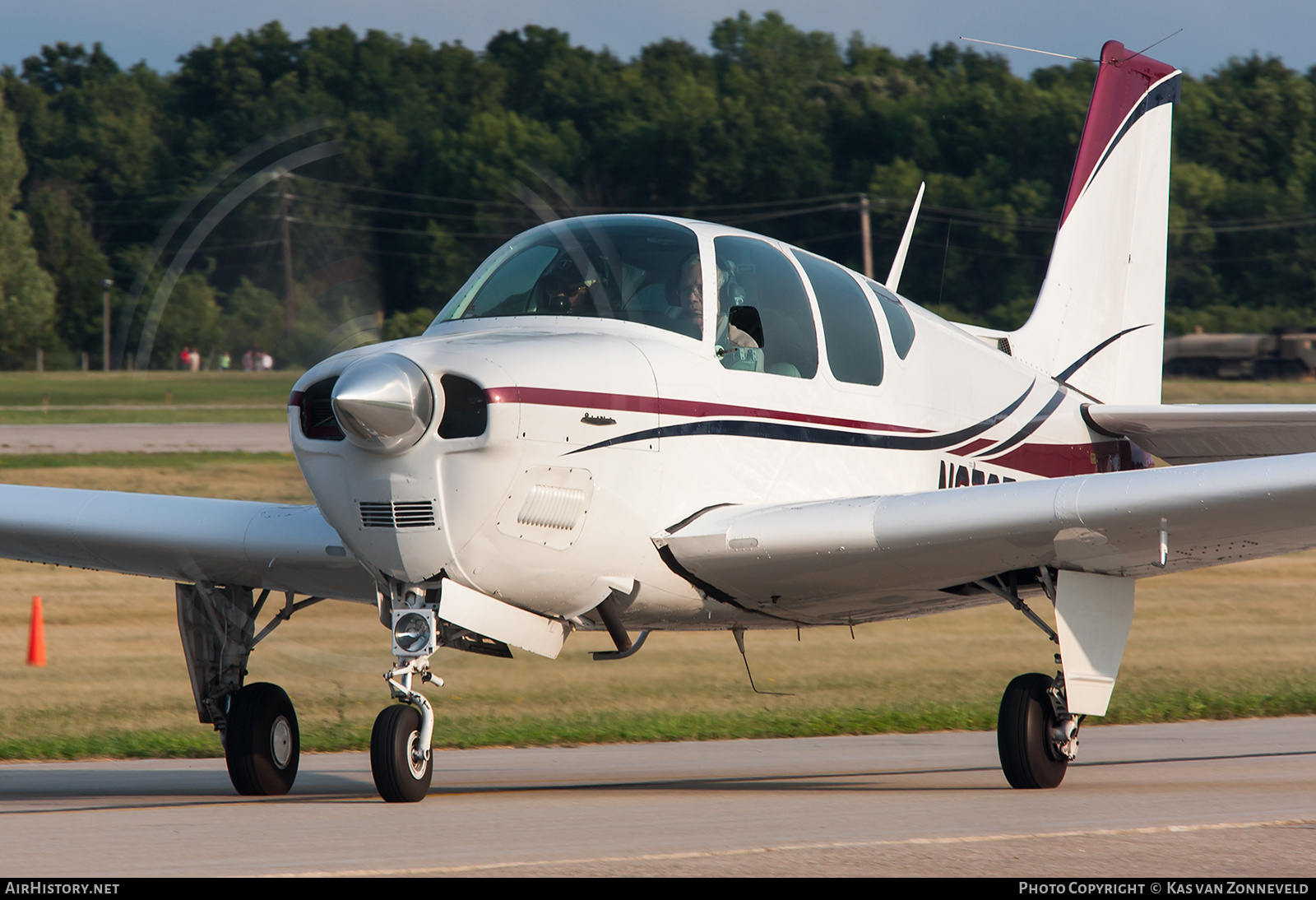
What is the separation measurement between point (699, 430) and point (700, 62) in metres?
71.1

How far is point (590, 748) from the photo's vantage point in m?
10.8

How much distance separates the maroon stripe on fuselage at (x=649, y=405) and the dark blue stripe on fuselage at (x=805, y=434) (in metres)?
0.04

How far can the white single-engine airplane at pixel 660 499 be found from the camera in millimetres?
6492

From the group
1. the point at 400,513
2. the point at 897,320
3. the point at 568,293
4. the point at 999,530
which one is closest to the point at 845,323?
the point at 897,320

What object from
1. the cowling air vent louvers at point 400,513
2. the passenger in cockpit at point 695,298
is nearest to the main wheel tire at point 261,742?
the cowling air vent louvers at point 400,513

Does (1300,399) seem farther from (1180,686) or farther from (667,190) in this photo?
(1180,686)

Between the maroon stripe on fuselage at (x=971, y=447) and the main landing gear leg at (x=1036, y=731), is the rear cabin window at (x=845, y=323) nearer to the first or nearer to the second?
the maroon stripe on fuselage at (x=971, y=447)

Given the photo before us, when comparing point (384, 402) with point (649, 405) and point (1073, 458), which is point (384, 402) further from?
point (1073, 458)

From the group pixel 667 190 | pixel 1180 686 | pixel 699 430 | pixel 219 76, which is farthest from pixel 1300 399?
pixel 699 430

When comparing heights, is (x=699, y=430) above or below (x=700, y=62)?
Answer: below

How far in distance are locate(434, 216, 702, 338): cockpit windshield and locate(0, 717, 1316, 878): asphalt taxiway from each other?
7.69ft

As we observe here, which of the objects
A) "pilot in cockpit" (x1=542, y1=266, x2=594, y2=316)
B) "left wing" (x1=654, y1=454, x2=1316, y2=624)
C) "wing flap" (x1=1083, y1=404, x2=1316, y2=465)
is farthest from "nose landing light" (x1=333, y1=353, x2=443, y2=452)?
"wing flap" (x1=1083, y1=404, x2=1316, y2=465)

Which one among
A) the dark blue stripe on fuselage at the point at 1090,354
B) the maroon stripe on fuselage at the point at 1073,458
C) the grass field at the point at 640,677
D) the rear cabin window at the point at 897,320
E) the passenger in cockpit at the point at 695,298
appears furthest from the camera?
the grass field at the point at 640,677

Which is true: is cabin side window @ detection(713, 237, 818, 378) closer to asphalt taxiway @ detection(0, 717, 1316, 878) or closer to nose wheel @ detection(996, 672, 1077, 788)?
nose wheel @ detection(996, 672, 1077, 788)
